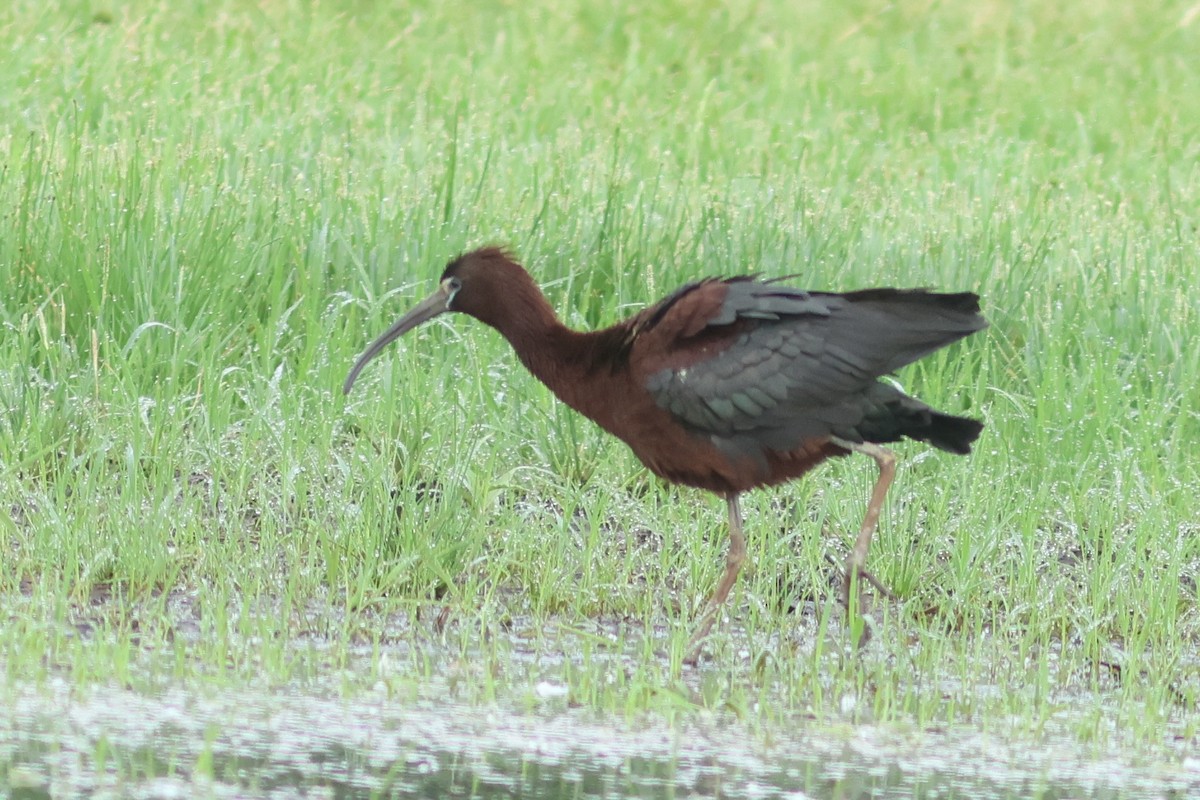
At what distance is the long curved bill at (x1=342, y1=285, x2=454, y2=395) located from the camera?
6172 millimetres

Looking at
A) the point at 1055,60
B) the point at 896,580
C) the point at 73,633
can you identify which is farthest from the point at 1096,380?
the point at 1055,60

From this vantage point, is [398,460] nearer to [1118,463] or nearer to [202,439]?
[202,439]

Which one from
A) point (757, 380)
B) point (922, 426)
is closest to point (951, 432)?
point (922, 426)

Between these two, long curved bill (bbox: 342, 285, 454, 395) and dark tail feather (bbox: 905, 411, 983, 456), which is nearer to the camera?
dark tail feather (bbox: 905, 411, 983, 456)

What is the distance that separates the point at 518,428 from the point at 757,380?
4.14ft

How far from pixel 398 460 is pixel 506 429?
15.7 inches

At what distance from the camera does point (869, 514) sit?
584cm

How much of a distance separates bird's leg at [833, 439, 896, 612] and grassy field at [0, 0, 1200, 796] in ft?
0.49

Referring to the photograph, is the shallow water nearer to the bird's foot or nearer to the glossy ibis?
the bird's foot

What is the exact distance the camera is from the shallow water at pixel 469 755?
3.89m

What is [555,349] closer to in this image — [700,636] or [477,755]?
[700,636]

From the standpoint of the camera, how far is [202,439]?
617 cm

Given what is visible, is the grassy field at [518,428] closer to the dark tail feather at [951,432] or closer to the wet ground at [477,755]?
the wet ground at [477,755]

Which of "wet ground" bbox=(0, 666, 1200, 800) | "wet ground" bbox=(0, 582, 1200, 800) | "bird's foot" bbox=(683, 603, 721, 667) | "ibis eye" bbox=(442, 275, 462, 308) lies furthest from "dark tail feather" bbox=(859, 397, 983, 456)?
"ibis eye" bbox=(442, 275, 462, 308)
